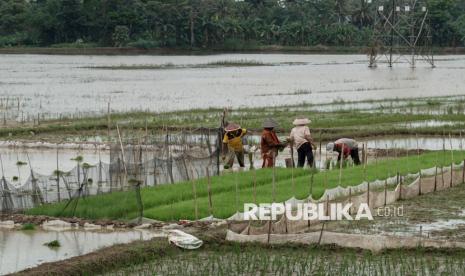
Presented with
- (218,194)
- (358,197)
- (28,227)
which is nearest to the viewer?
(28,227)

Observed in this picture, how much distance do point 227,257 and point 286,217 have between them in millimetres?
991

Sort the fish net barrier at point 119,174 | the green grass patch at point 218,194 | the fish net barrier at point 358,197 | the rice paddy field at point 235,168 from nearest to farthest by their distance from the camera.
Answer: the rice paddy field at point 235,168 < the fish net barrier at point 358,197 < the green grass patch at point 218,194 < the fish net barrier at point 119,174

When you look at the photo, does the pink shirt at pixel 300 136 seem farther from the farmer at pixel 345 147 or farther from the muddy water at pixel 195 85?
the muddy water at pixel 195 85

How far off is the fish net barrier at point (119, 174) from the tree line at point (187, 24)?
53931 millimetres

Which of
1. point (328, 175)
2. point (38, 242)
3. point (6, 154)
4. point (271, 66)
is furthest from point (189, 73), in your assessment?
point (38, 242)

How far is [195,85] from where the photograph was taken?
38969 mm

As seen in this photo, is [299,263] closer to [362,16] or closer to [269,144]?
[269,144]

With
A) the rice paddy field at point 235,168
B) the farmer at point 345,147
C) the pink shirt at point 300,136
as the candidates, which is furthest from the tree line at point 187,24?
the pink shirt at point 300,136

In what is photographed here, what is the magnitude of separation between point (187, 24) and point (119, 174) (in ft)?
191

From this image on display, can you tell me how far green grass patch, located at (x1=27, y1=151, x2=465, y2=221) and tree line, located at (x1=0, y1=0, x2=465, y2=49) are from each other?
185ft

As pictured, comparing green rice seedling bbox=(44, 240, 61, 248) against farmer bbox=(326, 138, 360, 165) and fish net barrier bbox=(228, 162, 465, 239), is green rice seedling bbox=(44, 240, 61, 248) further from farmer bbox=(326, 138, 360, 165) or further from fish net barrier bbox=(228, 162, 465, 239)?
farmer bbox=(326, 138, 360, 165)

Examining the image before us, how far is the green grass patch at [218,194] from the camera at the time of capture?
1073 cm

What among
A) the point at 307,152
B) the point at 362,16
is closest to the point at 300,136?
the point at 307,152

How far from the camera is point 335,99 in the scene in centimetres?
3027
